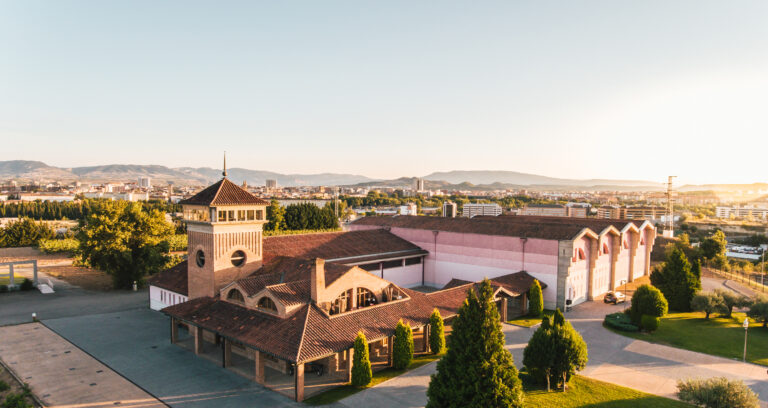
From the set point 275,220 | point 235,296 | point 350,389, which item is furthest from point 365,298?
point 275,220

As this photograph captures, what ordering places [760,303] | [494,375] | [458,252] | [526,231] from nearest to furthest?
[494,375], [760,303], [526,231], [458,252]

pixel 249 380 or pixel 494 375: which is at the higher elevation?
pixel 494 375

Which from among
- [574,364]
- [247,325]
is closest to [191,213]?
[247,325]

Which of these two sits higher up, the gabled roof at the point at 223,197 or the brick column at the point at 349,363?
the gabled roof at the point at 223,197

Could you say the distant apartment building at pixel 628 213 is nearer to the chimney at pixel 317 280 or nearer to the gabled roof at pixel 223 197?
the gabled roof at pixel 223 197

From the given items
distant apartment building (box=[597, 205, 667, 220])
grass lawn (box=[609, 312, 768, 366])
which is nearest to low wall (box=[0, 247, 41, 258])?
grass lawn (box=[609, 312, 768, 366])

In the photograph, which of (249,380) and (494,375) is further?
(249,380)

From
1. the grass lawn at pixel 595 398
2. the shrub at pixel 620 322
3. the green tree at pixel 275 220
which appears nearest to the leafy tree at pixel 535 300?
the shrub at pixel 620 322

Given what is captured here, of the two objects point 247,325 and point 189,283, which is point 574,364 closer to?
point 247,325
